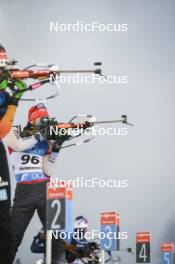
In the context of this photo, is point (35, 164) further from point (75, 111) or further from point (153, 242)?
point (153, 242)

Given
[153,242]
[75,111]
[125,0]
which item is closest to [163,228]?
[153,242]

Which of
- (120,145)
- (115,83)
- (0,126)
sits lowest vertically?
(0,126)

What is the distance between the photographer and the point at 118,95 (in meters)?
6.59

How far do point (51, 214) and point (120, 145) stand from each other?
108 inches

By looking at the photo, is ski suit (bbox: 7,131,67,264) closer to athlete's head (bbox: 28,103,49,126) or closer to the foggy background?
athlete's head (bbox: 28,103,49,126)

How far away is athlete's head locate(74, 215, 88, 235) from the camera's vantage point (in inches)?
252

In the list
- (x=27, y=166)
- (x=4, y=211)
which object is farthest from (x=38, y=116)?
(x=4, y=211)

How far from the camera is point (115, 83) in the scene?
673 cm
